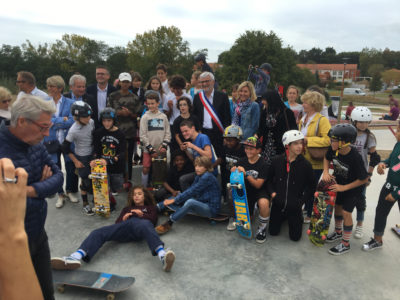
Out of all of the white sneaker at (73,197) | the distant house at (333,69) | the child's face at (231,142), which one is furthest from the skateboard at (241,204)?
the distant house at (333,69)

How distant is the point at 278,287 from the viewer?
2.96 m

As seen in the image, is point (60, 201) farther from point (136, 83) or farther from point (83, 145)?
point (136, 83)

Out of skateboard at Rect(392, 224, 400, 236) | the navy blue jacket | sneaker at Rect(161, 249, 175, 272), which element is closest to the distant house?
skateboard at Rect(392, 224, 400, 236)

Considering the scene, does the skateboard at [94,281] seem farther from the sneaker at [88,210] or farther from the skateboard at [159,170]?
the skateboard at [159,170]

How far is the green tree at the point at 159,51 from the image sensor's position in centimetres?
4844

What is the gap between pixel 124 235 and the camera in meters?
3.68

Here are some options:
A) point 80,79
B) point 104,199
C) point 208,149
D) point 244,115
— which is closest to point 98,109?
point 80,79

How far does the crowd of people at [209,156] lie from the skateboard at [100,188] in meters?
0.16

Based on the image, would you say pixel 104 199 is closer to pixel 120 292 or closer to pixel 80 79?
pixel 120 292

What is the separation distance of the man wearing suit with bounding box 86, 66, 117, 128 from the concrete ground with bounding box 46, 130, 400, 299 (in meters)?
2.10

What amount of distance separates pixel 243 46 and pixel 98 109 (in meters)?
33.4

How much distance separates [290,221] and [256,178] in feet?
2.45

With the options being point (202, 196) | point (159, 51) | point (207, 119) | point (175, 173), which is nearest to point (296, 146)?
point (202, 196)

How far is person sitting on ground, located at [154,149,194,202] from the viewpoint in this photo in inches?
190
